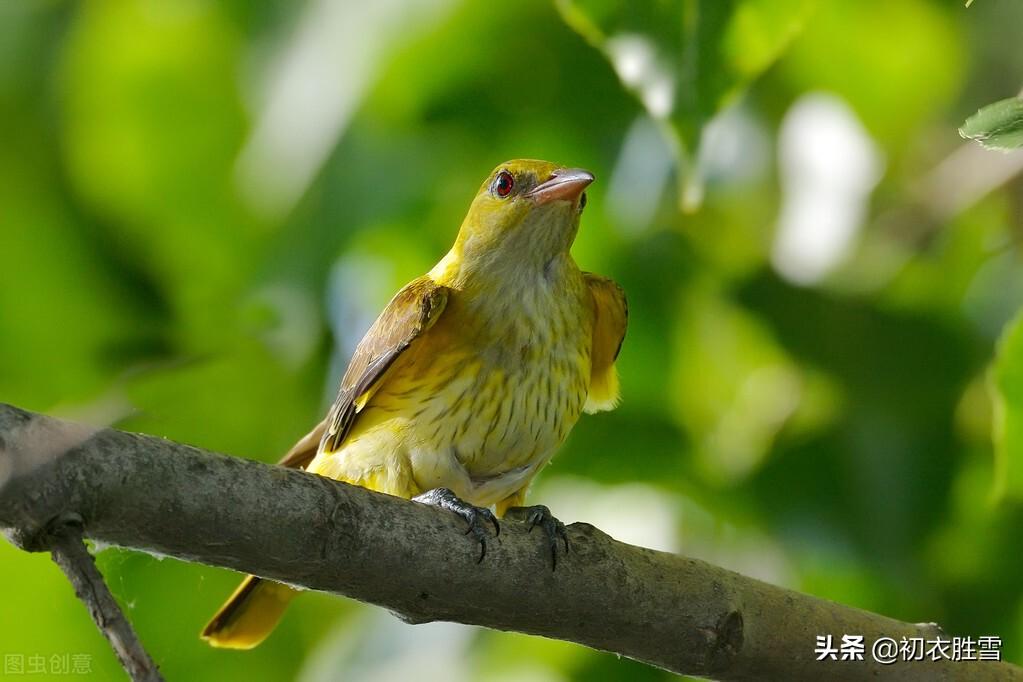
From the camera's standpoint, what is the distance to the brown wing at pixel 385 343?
3230mm

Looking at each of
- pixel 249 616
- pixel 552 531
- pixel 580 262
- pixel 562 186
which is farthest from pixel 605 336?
pixel 552 531

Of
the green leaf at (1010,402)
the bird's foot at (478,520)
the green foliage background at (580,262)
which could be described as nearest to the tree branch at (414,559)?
the bird's foot at (478,520)

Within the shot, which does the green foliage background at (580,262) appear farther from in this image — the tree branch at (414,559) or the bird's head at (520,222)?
the tree branch at (414,559)

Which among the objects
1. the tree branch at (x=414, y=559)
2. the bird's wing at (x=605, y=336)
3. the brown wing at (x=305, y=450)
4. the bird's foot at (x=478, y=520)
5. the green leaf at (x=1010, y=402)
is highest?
the bird's wing at (x=605, y=336)

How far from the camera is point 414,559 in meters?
2.16

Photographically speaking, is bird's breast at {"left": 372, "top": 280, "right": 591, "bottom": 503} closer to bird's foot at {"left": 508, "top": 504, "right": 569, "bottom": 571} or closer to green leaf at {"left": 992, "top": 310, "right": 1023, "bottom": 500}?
bird's foot at {"left": 508, "top": 504, "right": 569, "bottom": 571}

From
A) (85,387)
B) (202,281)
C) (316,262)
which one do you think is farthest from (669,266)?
(85,387)

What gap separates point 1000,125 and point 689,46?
0.80 metres

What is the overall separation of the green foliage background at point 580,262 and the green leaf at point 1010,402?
64.9 inches

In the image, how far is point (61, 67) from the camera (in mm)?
4434

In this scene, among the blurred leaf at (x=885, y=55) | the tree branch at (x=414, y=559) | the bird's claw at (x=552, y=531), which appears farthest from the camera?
the blurred leaf at (x=885, y=55)

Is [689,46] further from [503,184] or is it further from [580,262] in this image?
[580,262]

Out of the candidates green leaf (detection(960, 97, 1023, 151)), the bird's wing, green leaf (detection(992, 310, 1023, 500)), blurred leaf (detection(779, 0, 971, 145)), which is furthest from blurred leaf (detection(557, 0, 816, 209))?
blurred leaf (detection(779, 0, 971, 145))

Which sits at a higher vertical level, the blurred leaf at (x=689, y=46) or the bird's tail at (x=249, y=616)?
the blurred leaf at (x=689, y=46)
